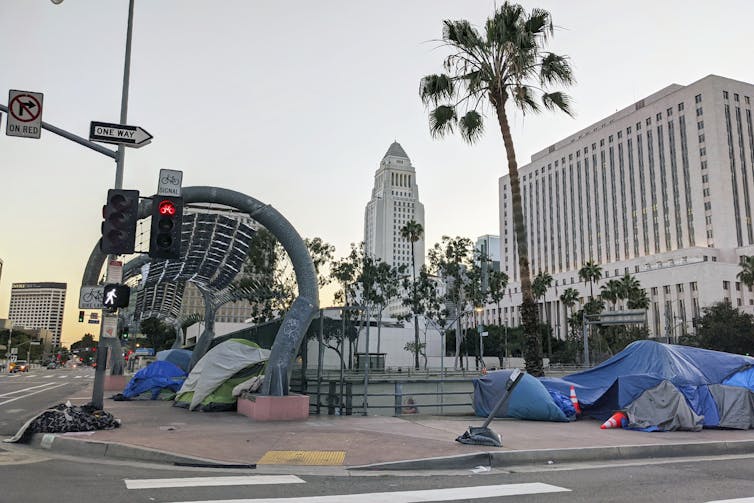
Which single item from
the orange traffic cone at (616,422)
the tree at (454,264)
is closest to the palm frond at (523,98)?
the orange traffic cone at (616,422)

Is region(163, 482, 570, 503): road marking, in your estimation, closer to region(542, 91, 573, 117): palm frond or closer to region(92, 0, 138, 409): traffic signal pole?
region(92, 0, 138, 409): traffic signal pole

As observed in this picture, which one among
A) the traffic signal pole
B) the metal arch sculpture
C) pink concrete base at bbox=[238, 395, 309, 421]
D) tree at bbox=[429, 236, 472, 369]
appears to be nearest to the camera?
the traffic signal pole

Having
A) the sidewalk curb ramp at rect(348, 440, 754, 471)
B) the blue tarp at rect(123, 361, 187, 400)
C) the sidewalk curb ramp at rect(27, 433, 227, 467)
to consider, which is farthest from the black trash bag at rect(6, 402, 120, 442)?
the blue tarp at rect(123, 361, 187, 400)

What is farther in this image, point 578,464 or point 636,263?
point 636,263

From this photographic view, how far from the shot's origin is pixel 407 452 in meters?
9.07

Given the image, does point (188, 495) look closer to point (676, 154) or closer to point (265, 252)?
point (265, 252)

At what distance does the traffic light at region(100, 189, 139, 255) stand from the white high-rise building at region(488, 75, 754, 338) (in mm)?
97906

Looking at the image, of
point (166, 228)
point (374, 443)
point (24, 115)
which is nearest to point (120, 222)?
point (166, 228)

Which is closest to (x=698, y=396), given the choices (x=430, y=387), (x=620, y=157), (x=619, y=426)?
(x=619, y=426)

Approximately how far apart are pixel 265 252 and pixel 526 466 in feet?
121

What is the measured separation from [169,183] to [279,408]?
5935 millimetres

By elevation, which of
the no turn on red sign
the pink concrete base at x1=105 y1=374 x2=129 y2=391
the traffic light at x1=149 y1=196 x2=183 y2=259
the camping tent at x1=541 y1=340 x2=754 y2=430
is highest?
the no turn on red sign

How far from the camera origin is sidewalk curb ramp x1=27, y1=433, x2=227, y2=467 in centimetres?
860

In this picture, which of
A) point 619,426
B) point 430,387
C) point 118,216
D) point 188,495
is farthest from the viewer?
point 430,387
